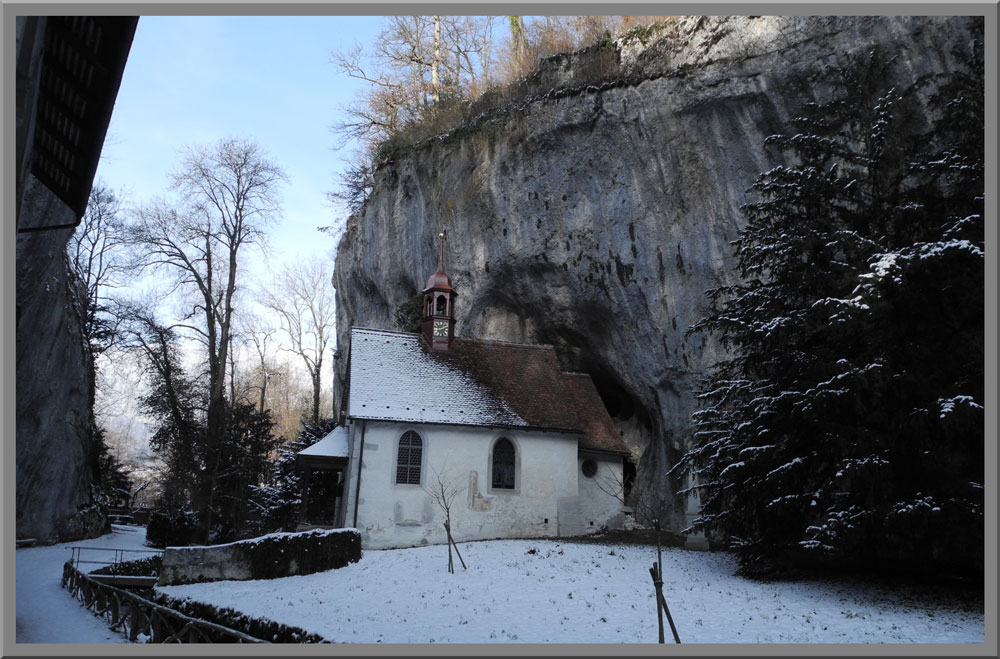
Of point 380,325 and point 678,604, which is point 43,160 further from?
point 380,325

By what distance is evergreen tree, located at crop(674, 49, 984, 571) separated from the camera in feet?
34.4

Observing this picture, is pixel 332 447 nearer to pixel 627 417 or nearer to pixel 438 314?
pixel 438 314

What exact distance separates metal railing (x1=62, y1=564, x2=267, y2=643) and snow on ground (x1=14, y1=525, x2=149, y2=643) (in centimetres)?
15

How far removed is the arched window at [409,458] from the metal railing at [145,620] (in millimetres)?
7545

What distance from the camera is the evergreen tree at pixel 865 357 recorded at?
10.5 meters

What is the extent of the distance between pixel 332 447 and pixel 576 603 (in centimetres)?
965

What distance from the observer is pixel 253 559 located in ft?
47.4

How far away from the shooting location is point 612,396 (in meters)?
25.2

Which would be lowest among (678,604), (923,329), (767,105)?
(678,604)

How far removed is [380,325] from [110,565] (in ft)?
43.6

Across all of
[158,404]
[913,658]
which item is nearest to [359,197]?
[158,404]

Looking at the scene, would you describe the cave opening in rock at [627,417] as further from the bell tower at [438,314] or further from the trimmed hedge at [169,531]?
the trimmed hedge at [169,531]

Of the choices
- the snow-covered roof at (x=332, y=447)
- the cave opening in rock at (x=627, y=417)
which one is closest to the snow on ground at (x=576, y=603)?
the snow-covered roof at (x=332, y=447)

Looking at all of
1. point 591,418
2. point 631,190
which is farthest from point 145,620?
point 631,190
